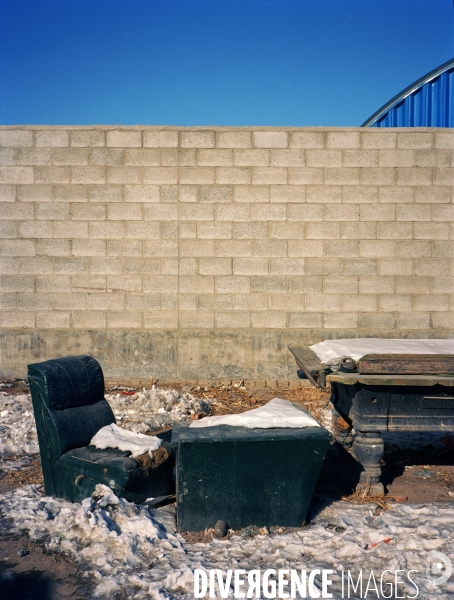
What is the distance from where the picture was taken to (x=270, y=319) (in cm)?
799

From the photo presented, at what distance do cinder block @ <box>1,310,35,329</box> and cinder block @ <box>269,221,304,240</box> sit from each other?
3.52m

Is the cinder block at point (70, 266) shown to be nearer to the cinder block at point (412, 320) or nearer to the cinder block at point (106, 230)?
the cinder block at point (106, 230)

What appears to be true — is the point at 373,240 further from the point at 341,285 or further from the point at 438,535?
the point at 438,535

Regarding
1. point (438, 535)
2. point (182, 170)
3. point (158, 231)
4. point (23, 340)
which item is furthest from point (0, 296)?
point (438, 535)

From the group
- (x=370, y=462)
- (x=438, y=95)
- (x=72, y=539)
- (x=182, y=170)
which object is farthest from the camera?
(x=438, y=95)

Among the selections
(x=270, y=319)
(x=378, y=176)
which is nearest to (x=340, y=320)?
(x=270, y=319)

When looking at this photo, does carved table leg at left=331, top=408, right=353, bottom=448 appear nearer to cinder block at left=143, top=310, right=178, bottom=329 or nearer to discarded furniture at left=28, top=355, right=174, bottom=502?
discarded furniture at left=28, top=355, right=174, bottom=502

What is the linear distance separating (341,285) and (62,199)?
404 centimetres

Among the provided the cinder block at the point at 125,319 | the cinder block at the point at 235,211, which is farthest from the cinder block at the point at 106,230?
the cinder block at the point at 235,211

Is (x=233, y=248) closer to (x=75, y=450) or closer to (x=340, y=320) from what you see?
(x=340, y=320)

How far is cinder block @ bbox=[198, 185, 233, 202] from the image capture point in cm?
791

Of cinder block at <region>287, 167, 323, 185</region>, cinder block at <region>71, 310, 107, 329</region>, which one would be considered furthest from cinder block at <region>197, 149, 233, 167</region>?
cinder block at <region>71, 310, 107, 329</region>

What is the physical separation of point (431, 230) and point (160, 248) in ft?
12.3

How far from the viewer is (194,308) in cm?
798
